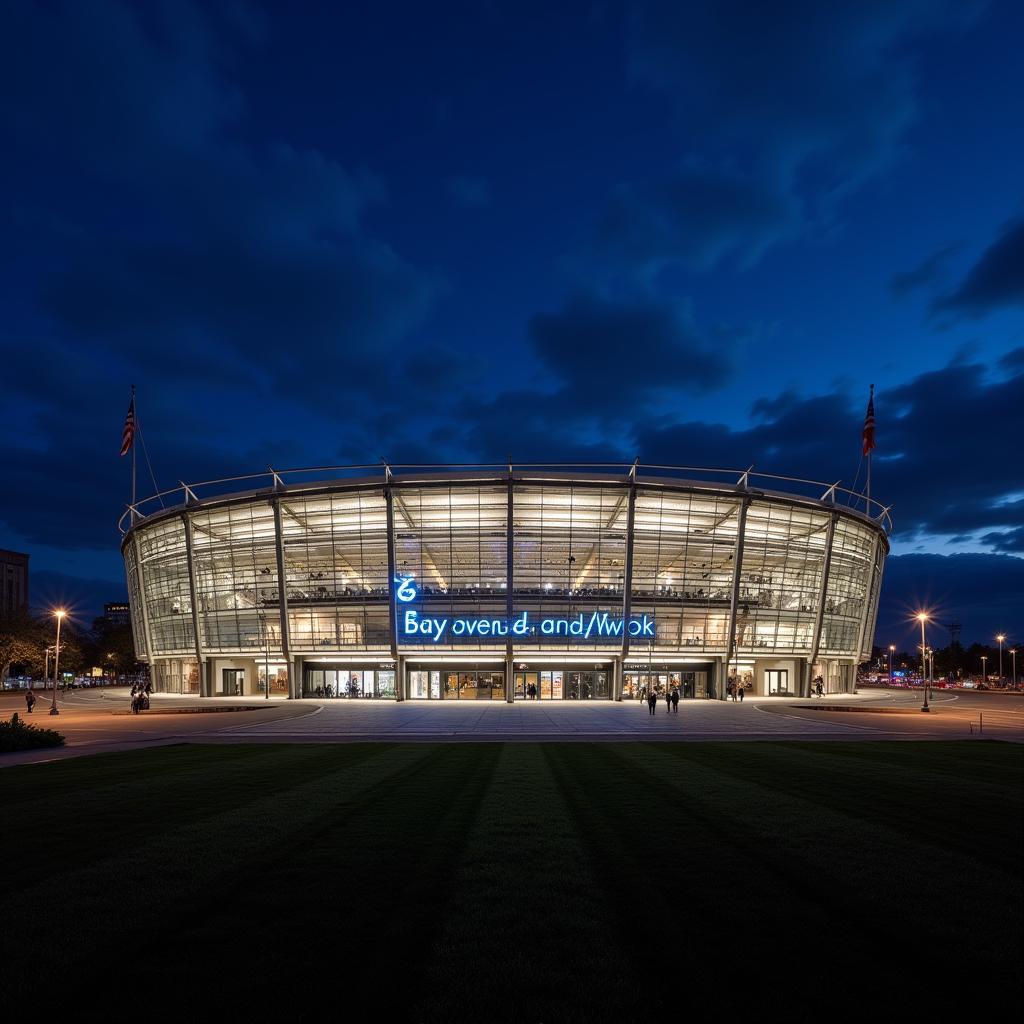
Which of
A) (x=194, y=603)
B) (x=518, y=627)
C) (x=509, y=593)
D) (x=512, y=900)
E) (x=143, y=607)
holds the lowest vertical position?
(x=518, y=627)

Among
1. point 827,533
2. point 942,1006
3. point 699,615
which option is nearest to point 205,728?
point 942,1006

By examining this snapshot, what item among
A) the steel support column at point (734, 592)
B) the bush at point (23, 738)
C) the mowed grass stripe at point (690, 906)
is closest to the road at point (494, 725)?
the bush at point (23, 738)

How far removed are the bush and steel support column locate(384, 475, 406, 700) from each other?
38336 millimetres

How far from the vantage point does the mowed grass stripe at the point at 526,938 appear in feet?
21.3

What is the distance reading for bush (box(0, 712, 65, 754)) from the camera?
1088 inches

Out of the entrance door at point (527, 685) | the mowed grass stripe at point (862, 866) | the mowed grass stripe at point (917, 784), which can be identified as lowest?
the entrance door at point (527, 685)

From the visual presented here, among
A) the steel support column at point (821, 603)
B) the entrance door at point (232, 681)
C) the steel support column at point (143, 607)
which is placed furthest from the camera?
the steel support column at point (143, 607)

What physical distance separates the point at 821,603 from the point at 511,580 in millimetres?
33343

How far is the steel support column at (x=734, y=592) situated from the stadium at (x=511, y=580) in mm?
212

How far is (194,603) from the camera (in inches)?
3017

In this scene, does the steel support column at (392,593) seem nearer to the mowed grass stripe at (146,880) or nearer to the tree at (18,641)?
the mowed grass stripe at (146,880)

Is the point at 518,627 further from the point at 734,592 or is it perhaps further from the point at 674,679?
the point at 734,592

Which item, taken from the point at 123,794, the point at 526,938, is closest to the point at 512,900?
the point at 526,938

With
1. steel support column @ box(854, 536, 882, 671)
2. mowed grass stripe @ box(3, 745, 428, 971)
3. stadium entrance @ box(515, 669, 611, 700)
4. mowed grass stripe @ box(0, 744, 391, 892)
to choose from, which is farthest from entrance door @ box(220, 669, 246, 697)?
steel support column @ box(854, 536, 882, 671)
